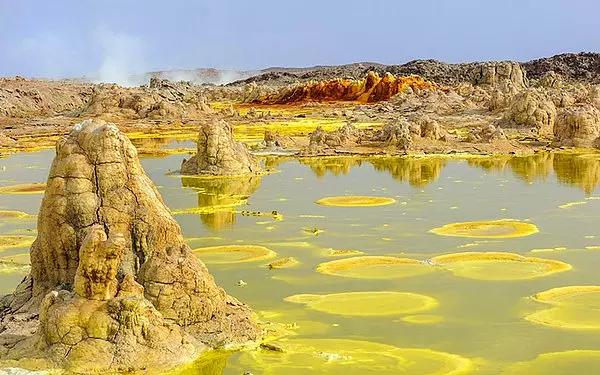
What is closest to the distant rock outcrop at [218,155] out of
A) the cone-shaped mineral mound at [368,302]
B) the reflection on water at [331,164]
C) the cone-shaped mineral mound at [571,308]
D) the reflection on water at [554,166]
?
the reflection on water at [331,164]

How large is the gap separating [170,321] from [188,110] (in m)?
44.3

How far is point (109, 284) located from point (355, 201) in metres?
11.1

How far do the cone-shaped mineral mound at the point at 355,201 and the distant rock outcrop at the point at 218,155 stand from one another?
3980 millimetres

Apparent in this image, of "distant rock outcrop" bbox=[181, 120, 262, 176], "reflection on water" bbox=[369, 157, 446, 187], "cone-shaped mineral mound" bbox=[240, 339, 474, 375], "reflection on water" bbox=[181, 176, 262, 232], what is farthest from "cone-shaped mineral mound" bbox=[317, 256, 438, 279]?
"distant rock outcrop" bbox=[181, 120, 262, 176]

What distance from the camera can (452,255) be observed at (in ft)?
40.8

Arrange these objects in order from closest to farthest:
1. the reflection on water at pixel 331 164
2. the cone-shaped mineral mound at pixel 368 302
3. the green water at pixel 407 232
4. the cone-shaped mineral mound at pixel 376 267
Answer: the green water at pixel 407 232, the cone-shaped mineral mound at pixel 368 302, the cone-shaped mineral mound at pixel 376 267, the reflection on water at pixel 331 164

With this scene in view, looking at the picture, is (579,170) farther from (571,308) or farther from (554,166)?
(571,308)

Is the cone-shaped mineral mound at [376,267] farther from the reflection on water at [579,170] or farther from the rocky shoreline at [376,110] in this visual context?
the rocky shoreline at [376,110]

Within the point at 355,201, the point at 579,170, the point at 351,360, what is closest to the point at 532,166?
the point at 579,170

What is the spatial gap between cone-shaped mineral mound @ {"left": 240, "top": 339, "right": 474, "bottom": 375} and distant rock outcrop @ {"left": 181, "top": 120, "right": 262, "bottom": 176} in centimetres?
1328

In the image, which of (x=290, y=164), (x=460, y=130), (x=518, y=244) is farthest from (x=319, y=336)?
(x=460, y=130)

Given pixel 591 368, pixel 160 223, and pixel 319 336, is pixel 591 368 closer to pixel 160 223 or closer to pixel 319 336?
pixel 319 336

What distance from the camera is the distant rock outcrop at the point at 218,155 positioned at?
21328 millimetres

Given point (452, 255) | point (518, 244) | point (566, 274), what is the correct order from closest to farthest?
point (566, 274) → point (452, 255) → point (518, 244)
